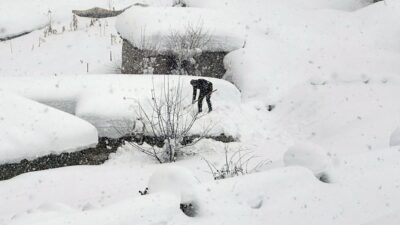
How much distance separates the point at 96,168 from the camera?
719 centimetres

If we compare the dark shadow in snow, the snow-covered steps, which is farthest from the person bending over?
the dark shadow in snow

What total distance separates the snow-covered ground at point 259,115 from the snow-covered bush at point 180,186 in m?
0.01

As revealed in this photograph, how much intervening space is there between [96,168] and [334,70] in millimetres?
6247

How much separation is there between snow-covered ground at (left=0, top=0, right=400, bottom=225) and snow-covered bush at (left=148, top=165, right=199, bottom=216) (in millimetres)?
14

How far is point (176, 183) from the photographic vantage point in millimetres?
4043

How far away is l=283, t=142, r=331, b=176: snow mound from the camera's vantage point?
4746 mm

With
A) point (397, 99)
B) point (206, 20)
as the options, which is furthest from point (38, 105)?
point (397, 99)

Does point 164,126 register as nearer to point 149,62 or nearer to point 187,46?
point 149,62

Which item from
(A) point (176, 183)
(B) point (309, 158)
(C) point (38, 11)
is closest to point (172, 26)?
(C) point (38, 11)

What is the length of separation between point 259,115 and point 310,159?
5225mm

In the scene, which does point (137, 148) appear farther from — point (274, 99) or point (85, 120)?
point (274, 99)

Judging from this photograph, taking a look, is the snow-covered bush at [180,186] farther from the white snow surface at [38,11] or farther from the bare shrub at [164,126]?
the white snow surface at [38,11]

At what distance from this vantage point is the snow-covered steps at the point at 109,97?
7848 millimetres

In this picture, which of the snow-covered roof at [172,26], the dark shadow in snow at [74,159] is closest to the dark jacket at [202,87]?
the dark shadow in snow at [74,159]
